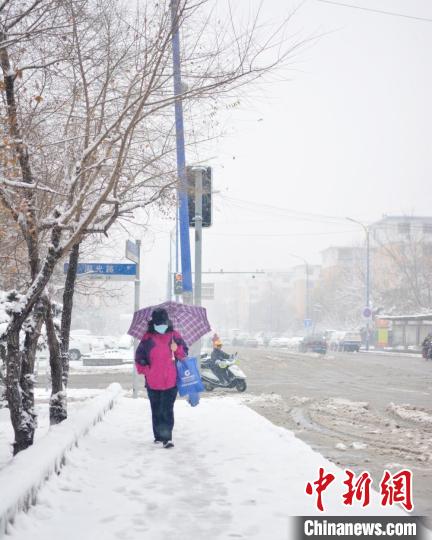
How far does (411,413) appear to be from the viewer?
1363 cm

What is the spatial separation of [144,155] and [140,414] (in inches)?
200

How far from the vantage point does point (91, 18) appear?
24.8 ft

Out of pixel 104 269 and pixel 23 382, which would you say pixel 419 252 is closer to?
pixel 104 269

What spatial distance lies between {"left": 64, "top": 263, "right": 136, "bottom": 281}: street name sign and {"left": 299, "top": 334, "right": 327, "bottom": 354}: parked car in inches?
1510

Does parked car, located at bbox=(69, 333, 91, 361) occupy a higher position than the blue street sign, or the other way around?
the blue street sign

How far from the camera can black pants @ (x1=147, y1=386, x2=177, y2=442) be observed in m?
8.61

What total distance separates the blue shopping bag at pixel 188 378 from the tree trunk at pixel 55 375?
158cm

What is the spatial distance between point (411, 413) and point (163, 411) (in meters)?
→ 6.83

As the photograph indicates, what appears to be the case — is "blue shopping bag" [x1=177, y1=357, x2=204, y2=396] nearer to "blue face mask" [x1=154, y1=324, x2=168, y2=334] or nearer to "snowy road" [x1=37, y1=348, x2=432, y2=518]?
"blue face mask" [x1=154, y1=324, x2=168, y2=334]

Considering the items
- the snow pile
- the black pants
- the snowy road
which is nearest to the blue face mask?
the black pants

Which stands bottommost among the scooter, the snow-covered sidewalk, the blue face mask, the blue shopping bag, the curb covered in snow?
the scooter

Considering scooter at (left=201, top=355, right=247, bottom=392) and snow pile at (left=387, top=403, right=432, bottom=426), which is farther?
scooter at (left=201, top=355, right=247, bottom=392)

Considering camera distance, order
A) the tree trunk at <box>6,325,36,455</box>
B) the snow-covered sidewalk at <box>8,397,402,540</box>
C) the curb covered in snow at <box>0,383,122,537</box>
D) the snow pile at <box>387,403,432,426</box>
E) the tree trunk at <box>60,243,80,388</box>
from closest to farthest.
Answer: the curb covered in snow at <box>0,383,122,537</box>, the snow-covered sidewalk at <box>8,397,402,540</box>, the tree trunk at <box>6,325,36,455</box>, the tree trunk at <box>60,243,80,388</box>, the snow pile at <box>387,403,432,426</box>

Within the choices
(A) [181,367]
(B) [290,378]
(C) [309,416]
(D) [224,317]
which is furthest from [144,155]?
(D) [224,317]
